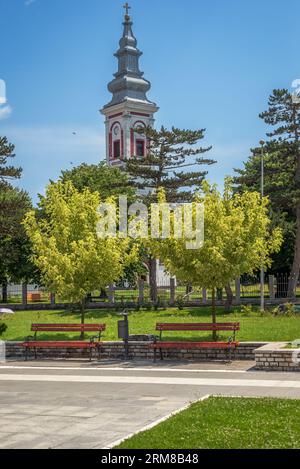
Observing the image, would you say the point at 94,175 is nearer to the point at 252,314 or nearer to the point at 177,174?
the point at 177,174

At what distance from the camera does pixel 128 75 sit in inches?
3312

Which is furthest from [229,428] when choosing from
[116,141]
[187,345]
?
[116,141]

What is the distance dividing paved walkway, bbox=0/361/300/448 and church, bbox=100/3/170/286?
62.8 meters

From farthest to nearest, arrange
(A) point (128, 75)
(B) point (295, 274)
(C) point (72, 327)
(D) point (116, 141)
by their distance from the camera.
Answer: (A) point (128, 75) → (D) point (116, 141) → (B) point (295, 274) → (C) point (72, 327)

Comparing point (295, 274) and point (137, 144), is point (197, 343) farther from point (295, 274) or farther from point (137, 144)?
point (137, 144)

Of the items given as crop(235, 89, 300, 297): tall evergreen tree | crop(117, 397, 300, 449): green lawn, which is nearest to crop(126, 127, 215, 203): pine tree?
crop(235, 89, 300, 297): tall evergreen tree

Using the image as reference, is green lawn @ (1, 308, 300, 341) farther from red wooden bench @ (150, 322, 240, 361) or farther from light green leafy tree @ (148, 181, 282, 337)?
light green leafy tree @ (148, 181, 282, 337)

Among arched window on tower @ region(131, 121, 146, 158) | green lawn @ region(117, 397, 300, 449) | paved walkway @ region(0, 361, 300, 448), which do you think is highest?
arched window on tower @ region(131, 121, 146, 158)

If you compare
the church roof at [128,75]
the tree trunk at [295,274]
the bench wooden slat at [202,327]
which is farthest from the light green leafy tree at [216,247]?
the church roof at [128,75]

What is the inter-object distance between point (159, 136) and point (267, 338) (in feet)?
80.4

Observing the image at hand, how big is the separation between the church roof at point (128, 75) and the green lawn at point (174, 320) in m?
50.4

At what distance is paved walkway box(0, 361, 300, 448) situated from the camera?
1069cm

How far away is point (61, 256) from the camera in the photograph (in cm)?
2255
